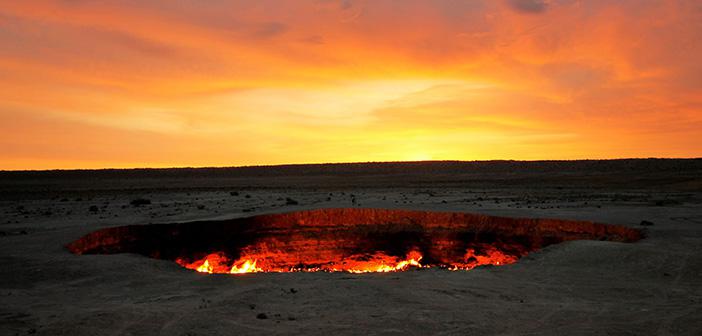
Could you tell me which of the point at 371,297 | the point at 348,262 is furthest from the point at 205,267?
the point at 371,297

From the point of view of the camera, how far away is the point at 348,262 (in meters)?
16.1

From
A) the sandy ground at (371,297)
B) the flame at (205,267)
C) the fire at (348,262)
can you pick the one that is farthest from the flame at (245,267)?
the sandy ground at (371,297)

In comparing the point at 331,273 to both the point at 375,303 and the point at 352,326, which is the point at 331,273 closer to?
the point at 375,303

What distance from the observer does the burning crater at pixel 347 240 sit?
1455 cm

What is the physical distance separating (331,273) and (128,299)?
322cm

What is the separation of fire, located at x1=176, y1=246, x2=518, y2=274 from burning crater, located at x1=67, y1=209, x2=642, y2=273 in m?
0.03

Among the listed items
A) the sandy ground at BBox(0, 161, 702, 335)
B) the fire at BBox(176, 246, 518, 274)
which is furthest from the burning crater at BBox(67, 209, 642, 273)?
the sandy ground at BBox(0, 161, 702, 335)

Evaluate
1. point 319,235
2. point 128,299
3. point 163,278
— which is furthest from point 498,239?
point 128,299

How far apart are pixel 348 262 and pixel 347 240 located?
0.65 meters

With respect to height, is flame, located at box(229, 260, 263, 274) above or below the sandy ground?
below

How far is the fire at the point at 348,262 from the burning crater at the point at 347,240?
0.03 meters

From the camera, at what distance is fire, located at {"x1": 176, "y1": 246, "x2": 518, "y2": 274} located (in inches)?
586

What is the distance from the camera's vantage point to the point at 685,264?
9.44m

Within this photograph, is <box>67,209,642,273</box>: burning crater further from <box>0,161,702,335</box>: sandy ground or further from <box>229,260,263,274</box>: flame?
<box>0,161,702,335</box>: sandy ground
